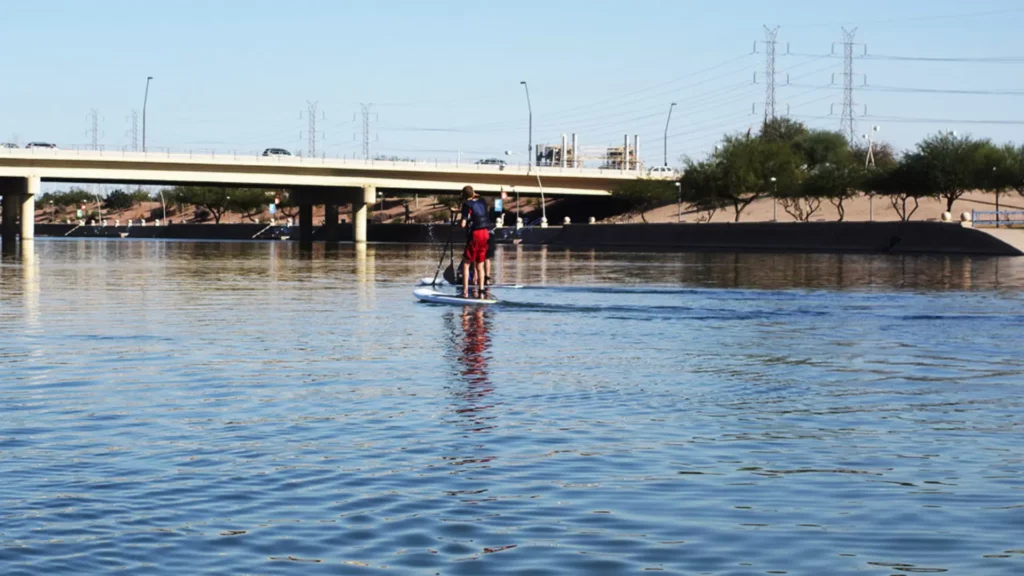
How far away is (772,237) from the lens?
89.0 meters

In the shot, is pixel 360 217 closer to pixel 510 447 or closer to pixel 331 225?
pixel 331 225

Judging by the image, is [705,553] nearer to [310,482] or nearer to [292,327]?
[310,482]

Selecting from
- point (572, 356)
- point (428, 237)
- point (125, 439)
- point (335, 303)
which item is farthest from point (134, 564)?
point (428, 237)

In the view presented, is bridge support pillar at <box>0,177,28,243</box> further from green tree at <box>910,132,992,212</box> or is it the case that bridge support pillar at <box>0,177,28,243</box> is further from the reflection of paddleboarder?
the reflection of paddleboarder

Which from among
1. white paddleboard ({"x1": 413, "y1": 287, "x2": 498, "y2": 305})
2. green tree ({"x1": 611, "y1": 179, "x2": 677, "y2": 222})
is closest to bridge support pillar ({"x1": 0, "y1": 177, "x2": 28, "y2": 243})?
green tree ({"x1": 611, "y1": 179, "x2": 677, "y2": 222})

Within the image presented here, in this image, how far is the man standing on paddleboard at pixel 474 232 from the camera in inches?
1089

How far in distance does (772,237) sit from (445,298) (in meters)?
63.3

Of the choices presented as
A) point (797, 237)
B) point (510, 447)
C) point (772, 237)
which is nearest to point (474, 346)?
point (510, 447)

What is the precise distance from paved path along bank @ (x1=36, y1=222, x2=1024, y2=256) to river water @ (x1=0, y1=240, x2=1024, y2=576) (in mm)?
50960

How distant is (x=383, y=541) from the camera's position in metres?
7.52

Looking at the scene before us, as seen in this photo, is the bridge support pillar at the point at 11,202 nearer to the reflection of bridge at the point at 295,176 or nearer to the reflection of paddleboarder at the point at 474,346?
the reflection of bridge at the point at 295,176

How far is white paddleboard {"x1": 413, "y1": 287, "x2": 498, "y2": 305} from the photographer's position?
27.3m

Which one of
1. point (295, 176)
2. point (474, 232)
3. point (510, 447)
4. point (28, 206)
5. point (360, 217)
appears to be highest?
point (295, 176)

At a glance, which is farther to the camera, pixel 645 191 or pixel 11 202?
pixel 645 191
